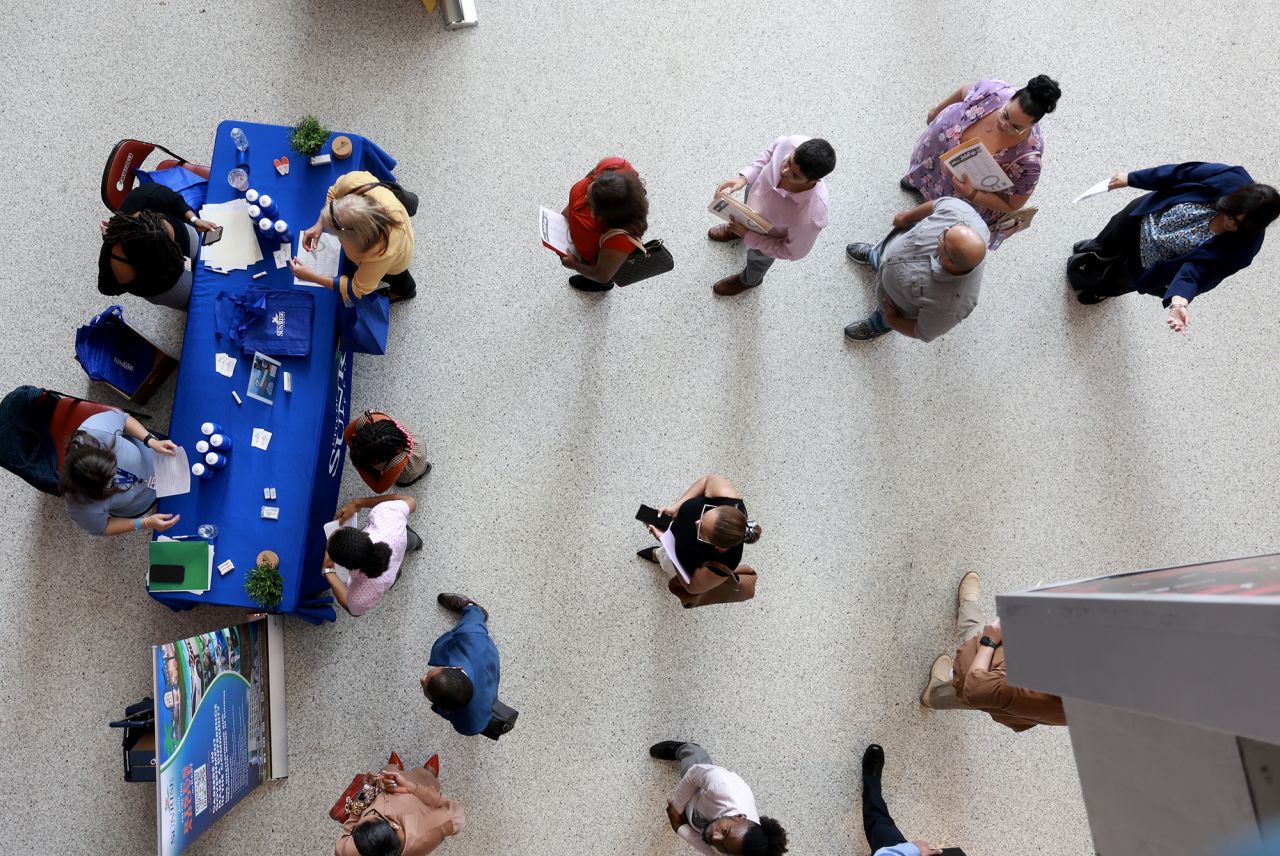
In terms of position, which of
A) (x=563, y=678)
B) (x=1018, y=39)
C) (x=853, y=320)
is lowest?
(x=563, y=678)

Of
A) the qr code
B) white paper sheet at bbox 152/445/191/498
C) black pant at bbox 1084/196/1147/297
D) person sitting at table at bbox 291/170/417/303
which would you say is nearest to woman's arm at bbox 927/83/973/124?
black pant at bbox 1084/196/1147/297

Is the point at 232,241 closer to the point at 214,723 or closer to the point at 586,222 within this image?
the point at 586,222

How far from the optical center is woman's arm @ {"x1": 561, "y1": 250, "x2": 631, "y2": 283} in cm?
311

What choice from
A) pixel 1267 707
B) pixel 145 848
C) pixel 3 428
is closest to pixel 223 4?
pixel 3 428

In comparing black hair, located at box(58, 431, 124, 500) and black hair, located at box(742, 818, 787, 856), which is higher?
black hair, located at box(58, 431, 124, 500)

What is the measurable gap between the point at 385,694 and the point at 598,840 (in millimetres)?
1351

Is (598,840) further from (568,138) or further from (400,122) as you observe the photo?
(400,122)

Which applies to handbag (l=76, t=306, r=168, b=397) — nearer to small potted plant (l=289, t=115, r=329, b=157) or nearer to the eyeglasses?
small potted plant (l=289, t=115, r=329, b=157)

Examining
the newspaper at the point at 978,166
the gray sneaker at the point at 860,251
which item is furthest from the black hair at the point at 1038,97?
the gray sneaker at the point at 860,251

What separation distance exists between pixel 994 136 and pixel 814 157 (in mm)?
1035

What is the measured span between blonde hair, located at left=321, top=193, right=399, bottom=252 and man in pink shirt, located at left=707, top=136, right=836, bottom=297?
1510 mm

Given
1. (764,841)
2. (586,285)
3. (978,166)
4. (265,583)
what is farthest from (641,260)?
(764,841)

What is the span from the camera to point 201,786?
281cm

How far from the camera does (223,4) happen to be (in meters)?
4.26
